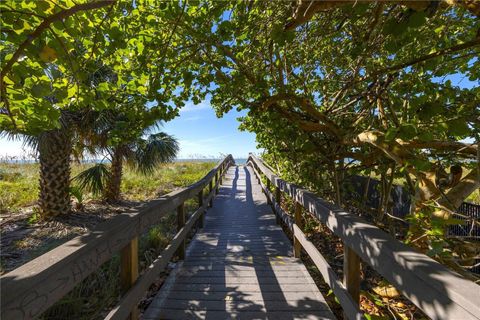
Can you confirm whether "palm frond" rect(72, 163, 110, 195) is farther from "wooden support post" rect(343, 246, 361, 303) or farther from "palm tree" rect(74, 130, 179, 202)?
"wooden support post" rect(343, 246, 361, 303)

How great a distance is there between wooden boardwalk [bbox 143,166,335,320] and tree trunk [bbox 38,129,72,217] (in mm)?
3774

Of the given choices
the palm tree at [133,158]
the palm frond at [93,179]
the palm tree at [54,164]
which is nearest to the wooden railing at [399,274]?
the palm tree at [54,164]

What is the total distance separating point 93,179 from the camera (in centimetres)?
760

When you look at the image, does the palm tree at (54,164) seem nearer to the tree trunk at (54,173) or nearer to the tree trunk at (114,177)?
the tree trunk at (54,173)

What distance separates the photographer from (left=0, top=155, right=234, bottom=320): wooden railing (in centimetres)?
108

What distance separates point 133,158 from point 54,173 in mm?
2580

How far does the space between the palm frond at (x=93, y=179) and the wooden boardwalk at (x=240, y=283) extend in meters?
3.85

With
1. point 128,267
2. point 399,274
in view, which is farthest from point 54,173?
point 399,274

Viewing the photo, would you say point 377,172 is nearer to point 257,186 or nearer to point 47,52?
point 47,52

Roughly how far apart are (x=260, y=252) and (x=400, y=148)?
2.74m

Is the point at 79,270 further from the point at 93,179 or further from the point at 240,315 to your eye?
the point at 93,179

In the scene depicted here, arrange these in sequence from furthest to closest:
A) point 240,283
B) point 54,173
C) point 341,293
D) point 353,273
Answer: point 54,173 → point 240,283 → point 341,293 → point 353,273

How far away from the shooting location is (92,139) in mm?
7719

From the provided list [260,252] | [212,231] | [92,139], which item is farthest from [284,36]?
[92,139]
